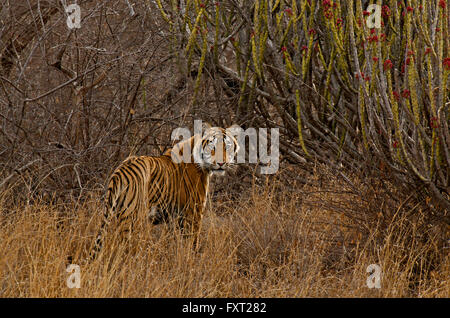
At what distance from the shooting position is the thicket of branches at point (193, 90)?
5.19 m

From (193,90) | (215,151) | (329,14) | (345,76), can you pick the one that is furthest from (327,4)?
(193,90)

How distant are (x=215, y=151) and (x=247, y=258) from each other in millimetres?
837

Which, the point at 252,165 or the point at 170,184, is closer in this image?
the point at 170,184

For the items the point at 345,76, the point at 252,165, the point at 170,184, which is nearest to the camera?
the point at 170,184

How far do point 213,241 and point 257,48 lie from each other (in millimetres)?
1659

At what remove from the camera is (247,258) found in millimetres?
4906

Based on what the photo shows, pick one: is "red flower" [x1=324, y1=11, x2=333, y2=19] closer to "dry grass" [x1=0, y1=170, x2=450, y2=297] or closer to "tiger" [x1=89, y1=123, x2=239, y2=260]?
"tiger" [x1=89, y1=123, x2=239, y2=260]

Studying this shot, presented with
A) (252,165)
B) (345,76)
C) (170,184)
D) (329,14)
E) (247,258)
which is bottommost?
(247,258)

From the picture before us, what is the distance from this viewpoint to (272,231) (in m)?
4.97

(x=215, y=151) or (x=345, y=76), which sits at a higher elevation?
(x=345, y=76)

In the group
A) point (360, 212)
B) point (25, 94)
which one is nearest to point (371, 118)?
point (360, 212)

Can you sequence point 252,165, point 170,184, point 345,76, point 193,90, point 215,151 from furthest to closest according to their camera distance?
point 252,165 → point 193,90 → point 345,76 → point 170,184 → point 215,151

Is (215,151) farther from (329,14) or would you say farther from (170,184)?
(329,14)

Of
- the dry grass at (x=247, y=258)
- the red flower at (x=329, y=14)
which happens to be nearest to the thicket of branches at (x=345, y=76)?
the red flower at (x=329, y=14)
